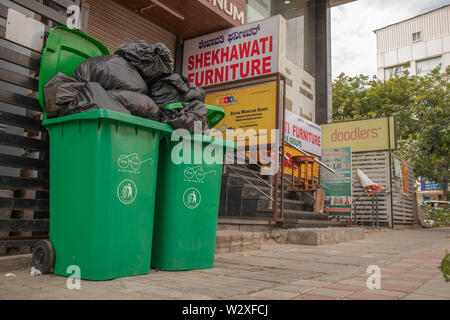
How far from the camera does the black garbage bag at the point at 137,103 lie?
273 centimetres

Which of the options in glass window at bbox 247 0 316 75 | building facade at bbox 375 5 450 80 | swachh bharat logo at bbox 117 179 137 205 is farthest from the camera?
building facade at bbox 375 5 450 80

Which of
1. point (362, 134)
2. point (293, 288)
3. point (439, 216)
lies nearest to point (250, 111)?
point (293, 288)

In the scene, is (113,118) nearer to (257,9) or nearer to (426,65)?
(257,9)

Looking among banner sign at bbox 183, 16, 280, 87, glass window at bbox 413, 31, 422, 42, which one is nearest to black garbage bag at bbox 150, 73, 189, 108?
banner sign at bbox 183, 16, 280, 87

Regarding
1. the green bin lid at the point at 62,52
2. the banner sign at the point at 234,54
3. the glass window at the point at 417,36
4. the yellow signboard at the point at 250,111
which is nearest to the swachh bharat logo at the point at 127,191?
the green bin lid at the point at 62,52

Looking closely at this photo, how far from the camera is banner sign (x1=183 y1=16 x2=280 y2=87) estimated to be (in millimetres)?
6285

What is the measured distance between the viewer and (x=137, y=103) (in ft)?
9.11

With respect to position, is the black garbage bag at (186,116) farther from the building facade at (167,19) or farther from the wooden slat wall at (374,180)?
the wooden slat wall at (374,180)

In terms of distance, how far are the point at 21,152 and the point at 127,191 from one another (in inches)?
54.6

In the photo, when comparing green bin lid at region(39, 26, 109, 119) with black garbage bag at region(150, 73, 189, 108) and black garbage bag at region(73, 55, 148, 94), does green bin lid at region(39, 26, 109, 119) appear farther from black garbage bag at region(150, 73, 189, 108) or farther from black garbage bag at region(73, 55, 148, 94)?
black garbage bag at region(150, 73, 189, 108)

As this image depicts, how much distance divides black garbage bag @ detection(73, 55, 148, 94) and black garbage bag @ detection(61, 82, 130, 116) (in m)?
0.14

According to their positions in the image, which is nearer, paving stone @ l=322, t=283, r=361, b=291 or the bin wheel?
paving stone @ l=322, t=283, r=361, b=291
